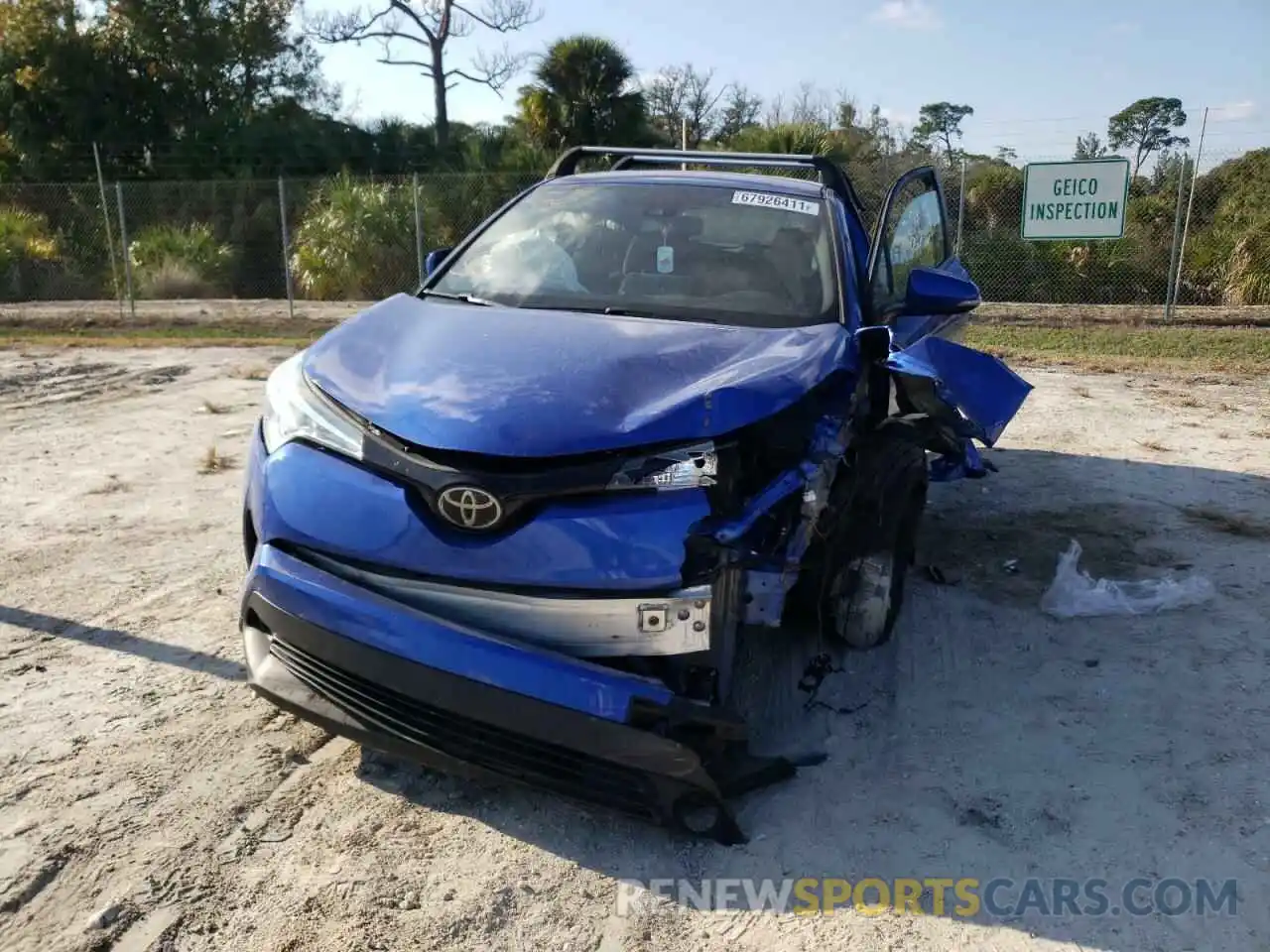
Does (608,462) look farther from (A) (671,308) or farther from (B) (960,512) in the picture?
(B) (960,512)

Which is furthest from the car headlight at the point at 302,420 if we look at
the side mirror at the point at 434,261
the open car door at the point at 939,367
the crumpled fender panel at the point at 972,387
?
the crumpled fender panel at the point at 972,387

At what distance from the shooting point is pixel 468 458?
2.67 metres

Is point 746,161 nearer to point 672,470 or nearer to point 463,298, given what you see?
point 463,298

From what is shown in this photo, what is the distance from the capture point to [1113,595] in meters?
4.42

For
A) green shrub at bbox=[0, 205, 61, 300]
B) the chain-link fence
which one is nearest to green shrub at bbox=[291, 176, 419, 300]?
the chain-link fence

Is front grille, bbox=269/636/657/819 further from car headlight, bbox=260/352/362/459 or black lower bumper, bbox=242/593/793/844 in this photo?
car headlight, bbox=260/352/362/459

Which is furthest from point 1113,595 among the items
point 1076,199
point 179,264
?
point 179,264

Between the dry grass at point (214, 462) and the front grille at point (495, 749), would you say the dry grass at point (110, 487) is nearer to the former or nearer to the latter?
the dry grass at point (214, 462)

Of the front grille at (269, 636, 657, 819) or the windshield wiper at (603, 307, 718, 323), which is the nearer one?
the front grille at (269, 636, 657, 819)

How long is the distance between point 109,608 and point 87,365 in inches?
267

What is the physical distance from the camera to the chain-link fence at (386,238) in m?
15.1

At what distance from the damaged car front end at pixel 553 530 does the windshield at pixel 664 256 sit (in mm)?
166

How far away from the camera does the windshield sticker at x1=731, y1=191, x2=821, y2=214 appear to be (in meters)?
4.26

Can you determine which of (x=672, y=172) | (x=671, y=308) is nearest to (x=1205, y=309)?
(x=672, y=172)
